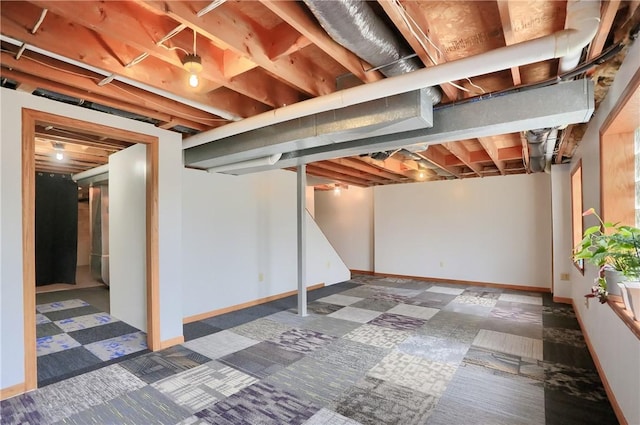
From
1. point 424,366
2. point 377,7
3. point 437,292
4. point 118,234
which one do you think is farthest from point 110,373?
point 437,292

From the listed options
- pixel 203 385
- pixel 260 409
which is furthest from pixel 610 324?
pixel 203 385

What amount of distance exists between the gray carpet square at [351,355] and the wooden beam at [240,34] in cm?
238

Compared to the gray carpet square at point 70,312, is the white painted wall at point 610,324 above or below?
above

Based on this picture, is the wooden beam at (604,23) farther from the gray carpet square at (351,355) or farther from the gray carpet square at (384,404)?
the gray carpet square at (351,355)

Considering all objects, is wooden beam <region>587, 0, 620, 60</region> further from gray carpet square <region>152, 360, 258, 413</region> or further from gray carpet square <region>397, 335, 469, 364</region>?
gray carpet square <region>152, 360, 258, 413</region>

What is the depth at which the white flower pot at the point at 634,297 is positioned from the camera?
1.59m

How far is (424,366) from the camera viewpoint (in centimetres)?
275

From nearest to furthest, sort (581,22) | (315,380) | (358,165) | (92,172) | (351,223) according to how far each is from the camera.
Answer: (581,22)
(315,380)
(358,165)
(92,172)
(351,223)

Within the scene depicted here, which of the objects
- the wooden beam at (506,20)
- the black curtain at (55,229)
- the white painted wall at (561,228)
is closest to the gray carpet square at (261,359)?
the wooden beam at (506,20)

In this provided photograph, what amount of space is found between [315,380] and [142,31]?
108 inches

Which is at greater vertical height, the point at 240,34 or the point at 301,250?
the point at 240,34

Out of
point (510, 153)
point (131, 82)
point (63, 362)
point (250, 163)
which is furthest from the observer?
point (510, 153)

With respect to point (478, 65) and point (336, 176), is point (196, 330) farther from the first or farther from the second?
point (336, 176)

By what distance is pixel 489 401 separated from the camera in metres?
2.21
